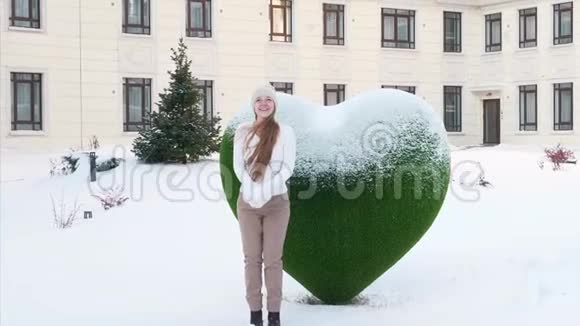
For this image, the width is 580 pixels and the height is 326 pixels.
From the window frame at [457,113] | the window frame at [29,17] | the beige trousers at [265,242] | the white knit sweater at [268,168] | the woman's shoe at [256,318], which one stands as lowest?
the woman's shoe at [256,318]

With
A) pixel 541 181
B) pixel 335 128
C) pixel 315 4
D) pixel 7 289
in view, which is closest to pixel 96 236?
pixel 7 289

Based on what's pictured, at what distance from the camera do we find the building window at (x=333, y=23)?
29.5 metres

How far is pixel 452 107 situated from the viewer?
32.3m

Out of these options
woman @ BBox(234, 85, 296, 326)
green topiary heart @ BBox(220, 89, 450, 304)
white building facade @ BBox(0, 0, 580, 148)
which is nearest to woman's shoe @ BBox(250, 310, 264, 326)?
woman @ BBox(234, 85, 296, 326)

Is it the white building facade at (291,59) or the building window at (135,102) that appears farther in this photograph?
the building window at (135,102)

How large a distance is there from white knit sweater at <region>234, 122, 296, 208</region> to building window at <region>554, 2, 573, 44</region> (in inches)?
1068

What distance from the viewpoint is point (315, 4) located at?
29078mm

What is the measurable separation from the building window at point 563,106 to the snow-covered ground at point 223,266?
15981mm

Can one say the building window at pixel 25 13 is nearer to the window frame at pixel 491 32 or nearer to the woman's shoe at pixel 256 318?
the window frame at pixel 491 32

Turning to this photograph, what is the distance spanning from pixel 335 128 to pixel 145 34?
20.7 metres

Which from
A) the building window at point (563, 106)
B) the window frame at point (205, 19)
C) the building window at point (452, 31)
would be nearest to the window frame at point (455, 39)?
the building window at point (452, 31)

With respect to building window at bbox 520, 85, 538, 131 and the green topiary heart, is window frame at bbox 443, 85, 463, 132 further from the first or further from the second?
the green topiary heart

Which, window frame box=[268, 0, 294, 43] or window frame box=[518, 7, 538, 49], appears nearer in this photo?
window frame box=[268, 0, 294, 43]

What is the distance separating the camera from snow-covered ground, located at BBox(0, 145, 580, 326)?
642cm
